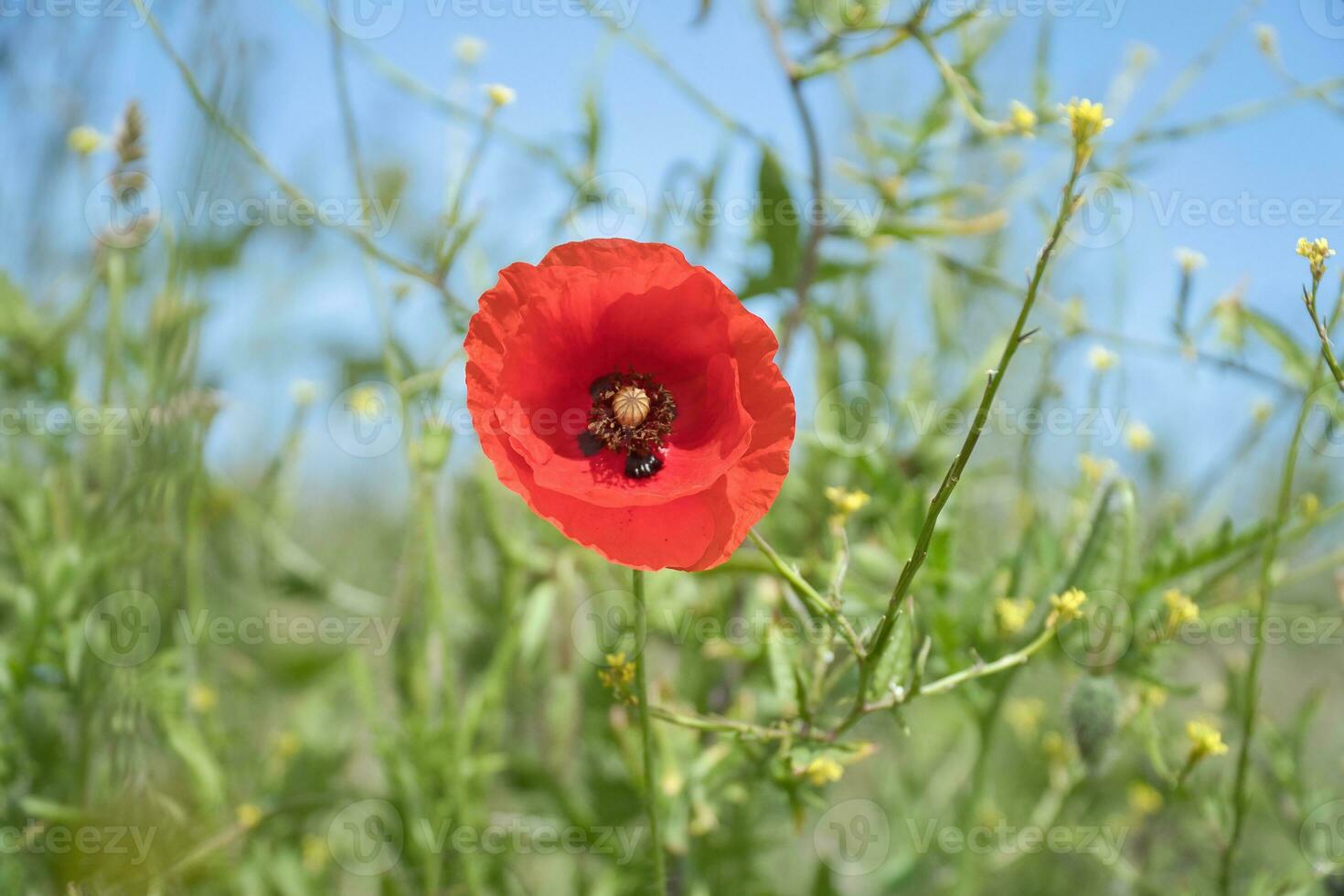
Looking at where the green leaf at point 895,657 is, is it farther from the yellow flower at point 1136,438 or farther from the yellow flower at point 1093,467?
the yellow flower at point 1136,438

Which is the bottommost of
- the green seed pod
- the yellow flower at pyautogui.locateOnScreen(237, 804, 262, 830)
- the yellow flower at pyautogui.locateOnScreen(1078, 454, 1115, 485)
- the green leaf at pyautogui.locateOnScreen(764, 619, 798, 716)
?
the yellow flower at pyautogui.locateOnScreen(237, 804, 262, 830)

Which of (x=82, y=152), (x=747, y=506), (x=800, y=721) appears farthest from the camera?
(x=82, y=152)

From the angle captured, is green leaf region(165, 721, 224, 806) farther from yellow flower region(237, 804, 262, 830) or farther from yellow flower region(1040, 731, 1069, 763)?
yellow flower region(1040, 731, 1069, 763)

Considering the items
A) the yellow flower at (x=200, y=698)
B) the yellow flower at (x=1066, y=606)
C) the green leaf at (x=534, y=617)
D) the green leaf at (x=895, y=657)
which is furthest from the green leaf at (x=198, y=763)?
the yellow flower at (x=1066, y=606)

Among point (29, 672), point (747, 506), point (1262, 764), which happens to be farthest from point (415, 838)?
point (1262, 764)

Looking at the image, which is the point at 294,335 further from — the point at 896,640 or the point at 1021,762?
the point at 1021,762

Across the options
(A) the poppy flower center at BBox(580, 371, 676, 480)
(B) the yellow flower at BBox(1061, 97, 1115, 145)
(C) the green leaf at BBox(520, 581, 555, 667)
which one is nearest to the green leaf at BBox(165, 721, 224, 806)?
(C) the green leaf at BBox(520, 581, 555, 667)

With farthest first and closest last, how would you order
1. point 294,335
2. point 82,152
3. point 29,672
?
point 294,335 < point 82,152 < point 29,672
